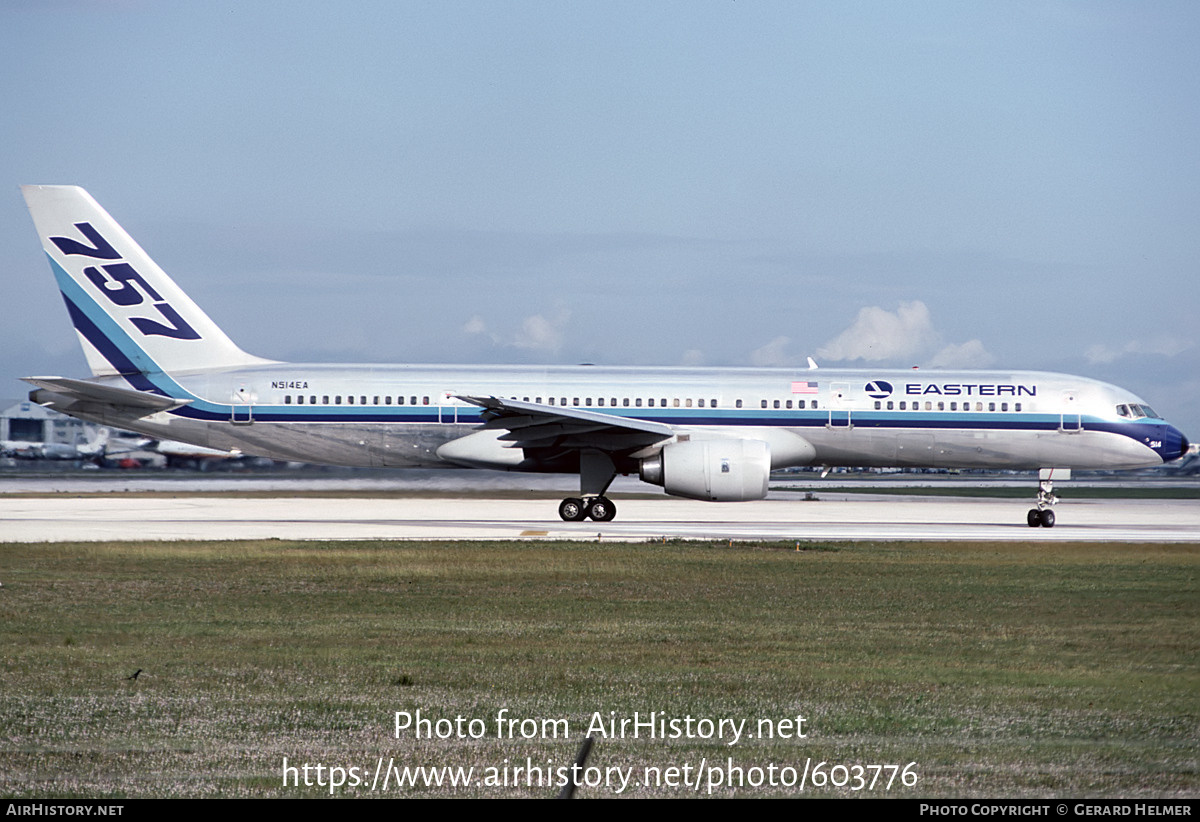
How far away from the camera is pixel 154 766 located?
702 centimetres

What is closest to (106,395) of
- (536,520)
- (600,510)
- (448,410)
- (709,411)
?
(448,410)

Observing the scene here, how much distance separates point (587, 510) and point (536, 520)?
1.68m

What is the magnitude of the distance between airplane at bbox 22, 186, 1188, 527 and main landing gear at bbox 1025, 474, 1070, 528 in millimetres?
49

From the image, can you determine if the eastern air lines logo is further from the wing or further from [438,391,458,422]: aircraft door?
[438,391,458,422]: aircraft door

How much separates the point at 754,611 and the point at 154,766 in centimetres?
808

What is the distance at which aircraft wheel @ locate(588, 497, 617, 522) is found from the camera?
1185 inches

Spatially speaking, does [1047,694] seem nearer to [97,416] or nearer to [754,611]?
[754,611]

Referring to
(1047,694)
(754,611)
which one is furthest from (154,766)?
(754,611)

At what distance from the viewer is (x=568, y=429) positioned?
28.7m

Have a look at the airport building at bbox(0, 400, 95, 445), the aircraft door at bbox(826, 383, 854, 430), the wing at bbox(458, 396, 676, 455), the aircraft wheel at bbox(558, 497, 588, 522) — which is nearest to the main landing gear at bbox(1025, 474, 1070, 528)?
the aircraft door at bbox(826, 383, 854, 430)

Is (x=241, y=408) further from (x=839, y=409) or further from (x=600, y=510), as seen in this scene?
(x=839, y=409)

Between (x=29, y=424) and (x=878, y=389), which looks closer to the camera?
(x=878, y=389)
